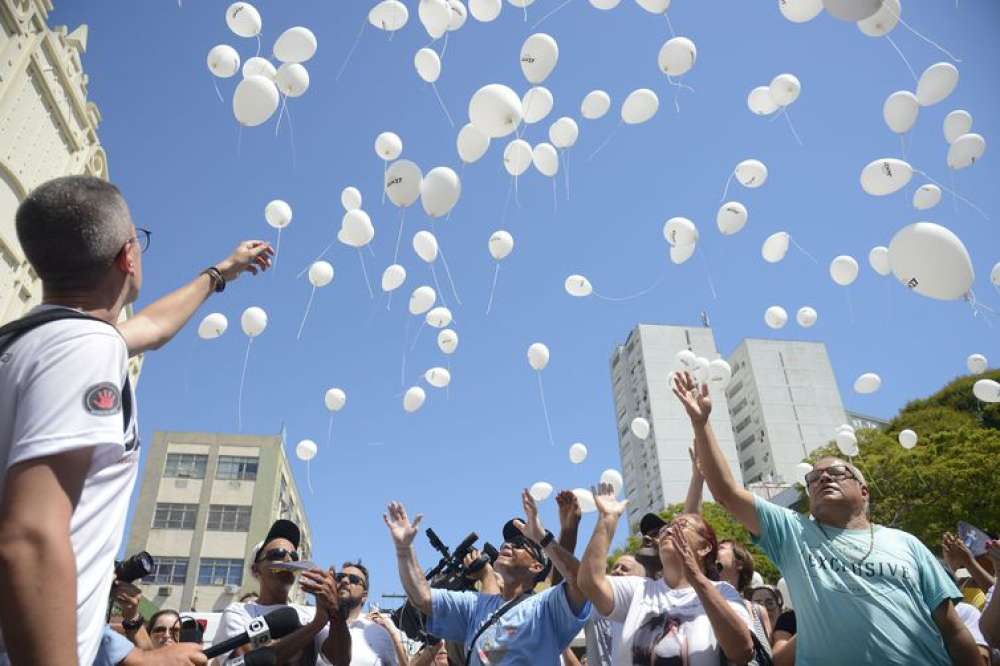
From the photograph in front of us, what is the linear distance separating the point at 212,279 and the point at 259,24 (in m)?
5.52

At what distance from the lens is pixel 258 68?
646 centimetres

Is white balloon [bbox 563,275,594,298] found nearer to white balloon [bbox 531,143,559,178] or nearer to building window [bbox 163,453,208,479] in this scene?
white balloon [bbox 531,143,559,178]

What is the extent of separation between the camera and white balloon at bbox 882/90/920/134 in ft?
22.1

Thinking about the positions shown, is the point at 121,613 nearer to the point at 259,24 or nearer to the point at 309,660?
the point at 309,660

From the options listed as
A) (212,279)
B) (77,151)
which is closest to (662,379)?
(77,151)

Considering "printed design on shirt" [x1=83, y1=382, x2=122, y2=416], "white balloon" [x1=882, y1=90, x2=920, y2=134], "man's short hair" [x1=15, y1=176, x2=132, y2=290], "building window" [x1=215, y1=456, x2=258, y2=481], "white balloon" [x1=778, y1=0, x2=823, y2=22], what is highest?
"building window" [x1=215, y1=456, x2=258, y2=481]

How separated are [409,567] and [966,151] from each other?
744 centimetres

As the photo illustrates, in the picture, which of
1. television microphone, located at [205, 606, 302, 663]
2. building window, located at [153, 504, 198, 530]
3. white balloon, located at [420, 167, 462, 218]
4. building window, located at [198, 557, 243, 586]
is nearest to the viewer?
television microphone, located at [205, 606, 302, 663]

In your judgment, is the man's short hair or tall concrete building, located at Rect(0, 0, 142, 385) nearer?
the man's short hair

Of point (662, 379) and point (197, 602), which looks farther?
point (662, 379)

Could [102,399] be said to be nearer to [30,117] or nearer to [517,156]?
[517,156]

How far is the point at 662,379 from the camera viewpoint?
57625 millimetres

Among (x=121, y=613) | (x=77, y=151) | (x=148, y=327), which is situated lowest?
(x=121, y=613)

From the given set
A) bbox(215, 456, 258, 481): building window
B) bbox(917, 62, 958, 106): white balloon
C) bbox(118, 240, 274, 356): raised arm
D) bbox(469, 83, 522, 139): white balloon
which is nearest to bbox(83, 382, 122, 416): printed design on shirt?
bbox(118, 240, 274, 356): raised arm
